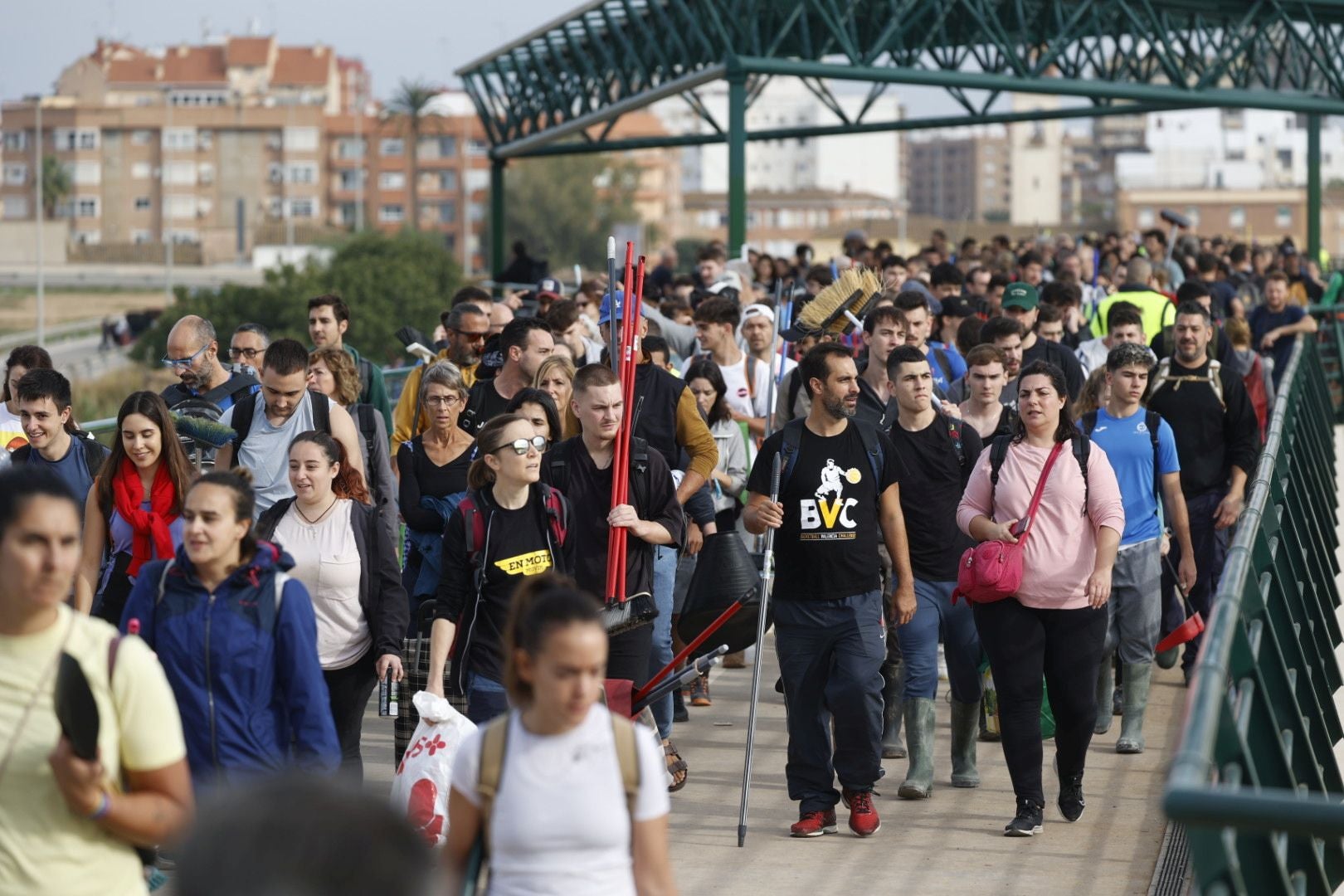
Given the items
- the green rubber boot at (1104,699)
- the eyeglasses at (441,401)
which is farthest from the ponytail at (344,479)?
the green rubber boot at (1104,699)

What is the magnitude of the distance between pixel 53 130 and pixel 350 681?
16479cm

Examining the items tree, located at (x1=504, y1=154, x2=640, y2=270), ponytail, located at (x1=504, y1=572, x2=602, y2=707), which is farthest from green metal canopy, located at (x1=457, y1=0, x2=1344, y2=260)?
tree, located at (x1=504, y1=154, x2=640, y2=270)

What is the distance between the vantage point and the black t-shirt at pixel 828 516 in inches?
305

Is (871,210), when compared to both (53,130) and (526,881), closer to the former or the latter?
(53,130)

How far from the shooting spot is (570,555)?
7031 mm

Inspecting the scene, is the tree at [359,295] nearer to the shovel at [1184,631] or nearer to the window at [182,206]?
the window at [182,206]

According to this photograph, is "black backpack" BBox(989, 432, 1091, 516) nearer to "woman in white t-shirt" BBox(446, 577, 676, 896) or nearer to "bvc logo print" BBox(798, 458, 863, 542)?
"bvc logo print" BBox(798, 458, 863, 542)

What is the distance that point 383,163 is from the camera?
162 meters

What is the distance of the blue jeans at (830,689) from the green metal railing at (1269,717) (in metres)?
1.55

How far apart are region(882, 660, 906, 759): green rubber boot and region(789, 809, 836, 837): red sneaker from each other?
4.20 ft

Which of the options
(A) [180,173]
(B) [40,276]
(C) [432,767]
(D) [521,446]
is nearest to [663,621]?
(D) [521,446]

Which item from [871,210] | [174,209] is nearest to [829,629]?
→ [174,209]

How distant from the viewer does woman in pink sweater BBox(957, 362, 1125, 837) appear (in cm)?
770

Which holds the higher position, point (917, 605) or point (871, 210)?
point (871, 210)
